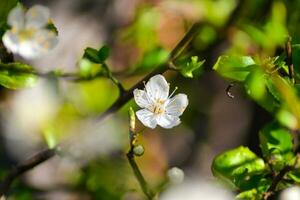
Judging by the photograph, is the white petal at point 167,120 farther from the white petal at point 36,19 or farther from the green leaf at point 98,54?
the white petal at point 36,19

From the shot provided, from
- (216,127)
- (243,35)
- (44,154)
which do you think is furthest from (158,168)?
(44,154)

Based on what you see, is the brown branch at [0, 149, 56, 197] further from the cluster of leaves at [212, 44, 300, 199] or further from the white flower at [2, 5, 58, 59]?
the cluster of leaves at [212, 44, 300, 199]

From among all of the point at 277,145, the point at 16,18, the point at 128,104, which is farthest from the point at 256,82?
the point at 128,104

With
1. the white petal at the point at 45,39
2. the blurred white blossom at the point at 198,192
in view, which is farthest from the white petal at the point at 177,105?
the white petal at the point at 45,39

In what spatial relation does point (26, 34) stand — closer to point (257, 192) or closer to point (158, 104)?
point (158, 104)

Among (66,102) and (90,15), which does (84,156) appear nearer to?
(66,102)

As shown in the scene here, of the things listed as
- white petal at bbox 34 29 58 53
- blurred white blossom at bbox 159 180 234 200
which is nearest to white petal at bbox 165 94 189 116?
blurred white blossom at bbox 159 180 234 200
